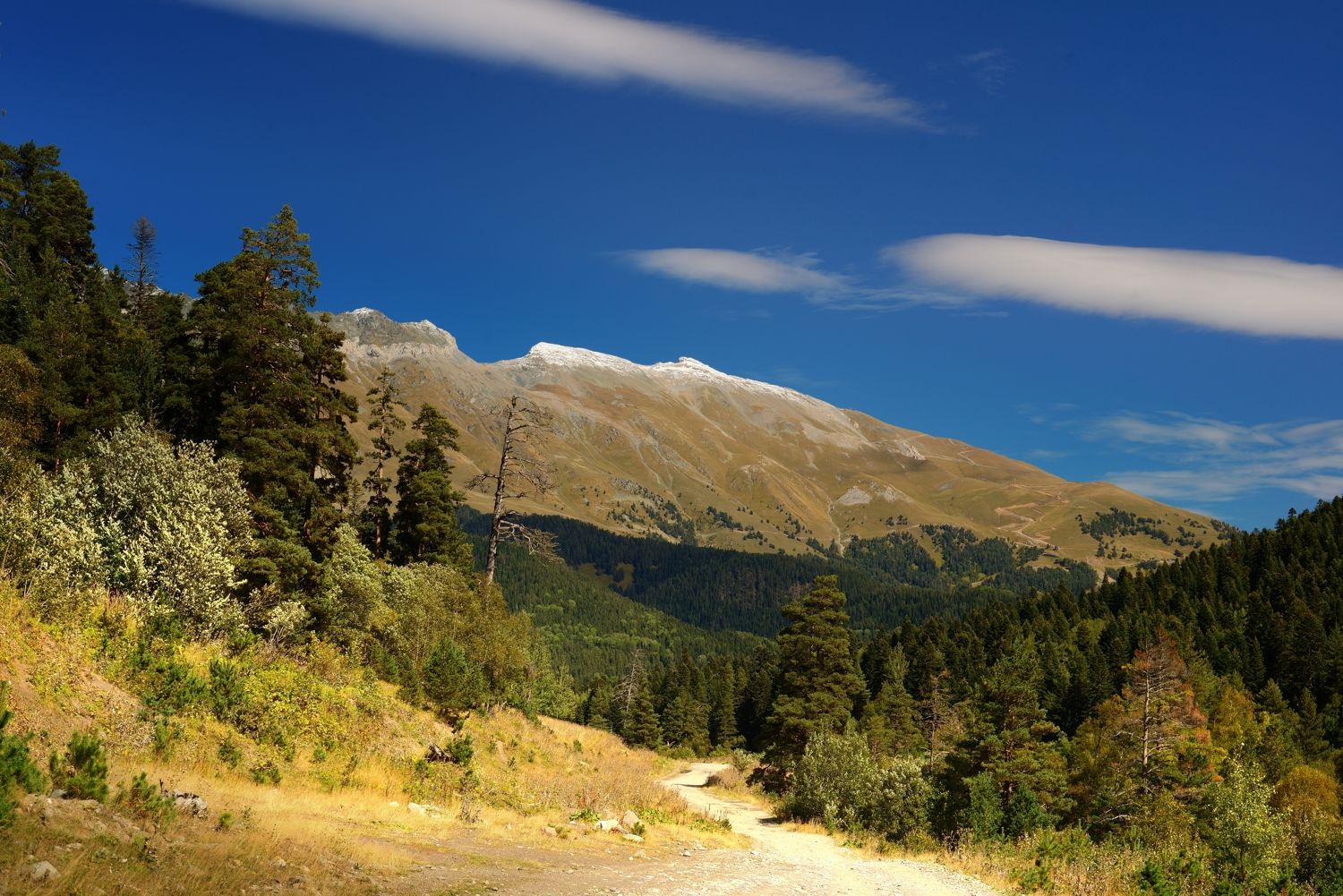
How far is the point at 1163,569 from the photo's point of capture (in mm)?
157125

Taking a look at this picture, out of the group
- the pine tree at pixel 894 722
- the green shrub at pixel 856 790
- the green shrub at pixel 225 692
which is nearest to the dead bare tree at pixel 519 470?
the green shrub at pixel 856 790

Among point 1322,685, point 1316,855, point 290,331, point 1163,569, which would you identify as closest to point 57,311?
point 290,331

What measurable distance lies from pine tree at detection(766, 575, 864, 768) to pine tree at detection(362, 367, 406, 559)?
88.4ft

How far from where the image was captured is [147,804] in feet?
42.7

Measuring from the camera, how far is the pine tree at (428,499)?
5816 cm

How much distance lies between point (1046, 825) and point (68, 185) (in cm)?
8318

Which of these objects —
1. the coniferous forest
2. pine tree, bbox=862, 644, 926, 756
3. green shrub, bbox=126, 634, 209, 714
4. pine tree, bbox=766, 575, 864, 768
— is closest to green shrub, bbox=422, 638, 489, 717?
the coniferous forest

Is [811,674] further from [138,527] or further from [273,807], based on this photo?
[273,807]

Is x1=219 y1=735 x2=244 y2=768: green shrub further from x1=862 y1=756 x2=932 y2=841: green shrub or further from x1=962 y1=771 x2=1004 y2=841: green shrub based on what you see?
x1=862 y1=756 x2=932 y2=841: green shrub

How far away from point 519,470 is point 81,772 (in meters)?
33.0

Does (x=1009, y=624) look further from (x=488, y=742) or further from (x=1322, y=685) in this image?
(x=488, y=742)

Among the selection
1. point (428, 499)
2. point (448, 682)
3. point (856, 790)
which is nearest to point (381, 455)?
point (428, 499)

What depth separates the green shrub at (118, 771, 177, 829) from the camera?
12781 mm

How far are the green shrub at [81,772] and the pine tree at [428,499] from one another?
146ft
